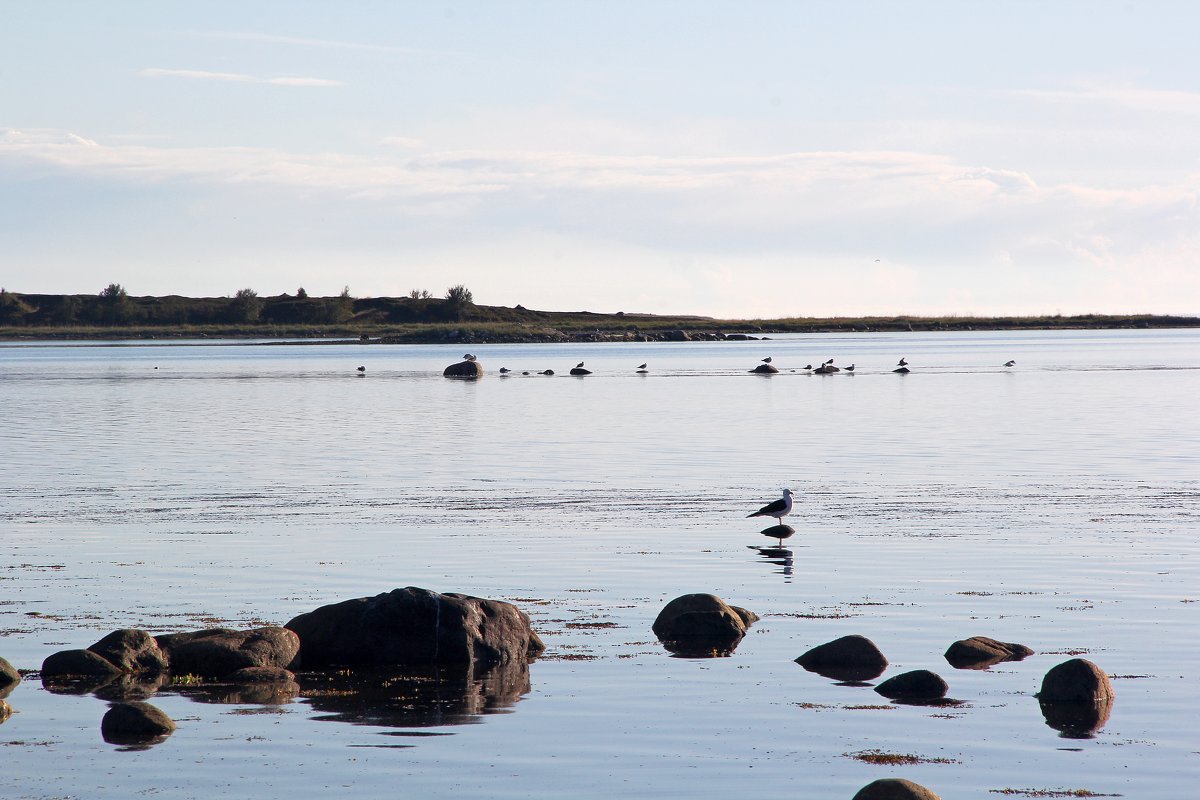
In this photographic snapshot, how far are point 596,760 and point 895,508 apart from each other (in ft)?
61.8

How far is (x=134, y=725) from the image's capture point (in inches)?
613

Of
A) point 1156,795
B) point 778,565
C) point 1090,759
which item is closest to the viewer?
point 1156,795

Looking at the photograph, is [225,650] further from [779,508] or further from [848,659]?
[779,508]

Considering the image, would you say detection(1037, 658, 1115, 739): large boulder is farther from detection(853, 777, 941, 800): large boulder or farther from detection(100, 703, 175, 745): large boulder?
detection(100, 703, 175, 745): large boulder

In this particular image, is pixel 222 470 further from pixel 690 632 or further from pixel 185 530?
pixel 690 632

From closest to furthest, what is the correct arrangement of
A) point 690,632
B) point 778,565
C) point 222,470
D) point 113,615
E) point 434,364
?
point 690,632
point 113,615
point 778,565
point 222,470
point 434,364

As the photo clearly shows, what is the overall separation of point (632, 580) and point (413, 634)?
5.76 m

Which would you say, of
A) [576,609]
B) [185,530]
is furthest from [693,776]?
[185,530]

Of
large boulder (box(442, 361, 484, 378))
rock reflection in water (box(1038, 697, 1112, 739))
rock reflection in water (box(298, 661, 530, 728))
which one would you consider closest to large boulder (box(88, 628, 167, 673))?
rock reflection in water (box(298, 661, 530, 728))

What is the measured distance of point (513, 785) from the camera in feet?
46.2

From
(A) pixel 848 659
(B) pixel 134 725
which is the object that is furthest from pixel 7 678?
(A) pixel 848 659

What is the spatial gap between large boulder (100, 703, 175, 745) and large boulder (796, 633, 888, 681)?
761cm

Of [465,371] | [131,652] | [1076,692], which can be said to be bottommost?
[131,652]

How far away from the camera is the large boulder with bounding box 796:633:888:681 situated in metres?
18.1
